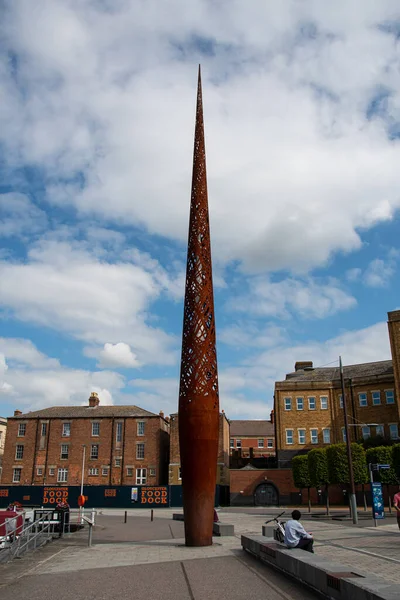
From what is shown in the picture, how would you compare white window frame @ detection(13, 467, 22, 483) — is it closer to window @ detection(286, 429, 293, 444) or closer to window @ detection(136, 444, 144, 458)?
window @ detection(136, 444, 144, 458)

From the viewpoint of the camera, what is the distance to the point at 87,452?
56.1 m

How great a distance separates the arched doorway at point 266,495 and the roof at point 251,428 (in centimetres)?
3080

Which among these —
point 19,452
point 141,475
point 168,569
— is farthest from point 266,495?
point 168,569

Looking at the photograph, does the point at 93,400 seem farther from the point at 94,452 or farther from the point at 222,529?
the point at 222,529

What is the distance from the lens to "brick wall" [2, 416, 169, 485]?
181 ft

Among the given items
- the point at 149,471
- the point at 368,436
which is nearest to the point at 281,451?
the point at 368,436

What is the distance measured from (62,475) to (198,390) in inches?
1830

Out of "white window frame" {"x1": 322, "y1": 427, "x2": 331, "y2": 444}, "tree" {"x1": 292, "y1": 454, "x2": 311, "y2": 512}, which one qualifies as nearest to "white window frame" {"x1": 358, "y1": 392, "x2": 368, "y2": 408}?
"white window frame" {"x1": 322, "y1": 427, "x2": 331, "y2": 444}

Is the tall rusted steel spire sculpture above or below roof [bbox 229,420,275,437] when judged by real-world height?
below

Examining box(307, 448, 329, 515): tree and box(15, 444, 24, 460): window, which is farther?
box(15, 444, 24, 460): window

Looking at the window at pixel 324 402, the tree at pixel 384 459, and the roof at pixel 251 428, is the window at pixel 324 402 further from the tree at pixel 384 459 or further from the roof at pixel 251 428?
the roof at pixel 251 428

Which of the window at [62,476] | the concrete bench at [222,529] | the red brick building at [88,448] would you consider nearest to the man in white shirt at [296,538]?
the concrete bench at [222,529]

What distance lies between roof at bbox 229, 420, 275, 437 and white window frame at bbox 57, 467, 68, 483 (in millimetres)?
29995

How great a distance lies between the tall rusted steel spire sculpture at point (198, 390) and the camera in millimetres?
14727
